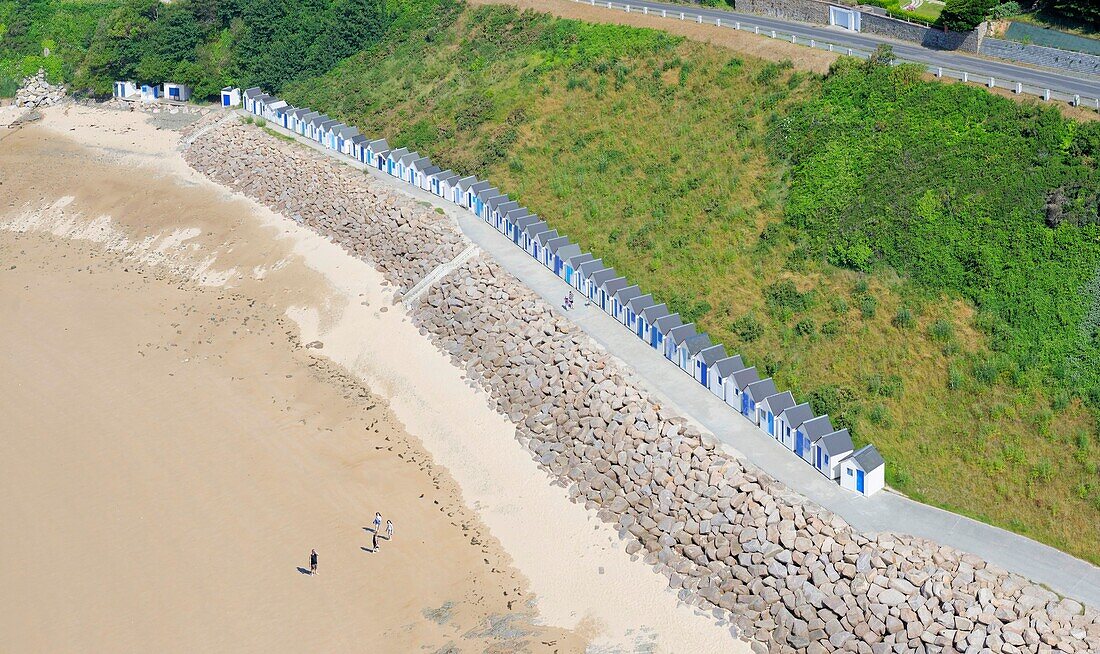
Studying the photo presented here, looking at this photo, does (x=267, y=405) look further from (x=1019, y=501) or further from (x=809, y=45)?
(x=809, y=45)

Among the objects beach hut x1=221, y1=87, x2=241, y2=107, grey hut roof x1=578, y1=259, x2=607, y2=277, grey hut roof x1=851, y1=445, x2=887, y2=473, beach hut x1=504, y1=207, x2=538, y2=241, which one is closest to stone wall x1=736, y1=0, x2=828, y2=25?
beach hut x1=504, y1=207, x2=538, y2=241

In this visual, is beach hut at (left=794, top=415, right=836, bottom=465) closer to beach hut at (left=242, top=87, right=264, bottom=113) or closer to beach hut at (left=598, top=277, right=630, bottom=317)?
beach hut at (left=598, top=277, right=630, bottom=317)

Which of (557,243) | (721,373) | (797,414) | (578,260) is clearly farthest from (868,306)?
(557,243)

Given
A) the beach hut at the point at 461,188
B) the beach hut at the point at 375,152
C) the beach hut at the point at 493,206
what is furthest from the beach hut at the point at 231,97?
the beach hut at the point at 493,206

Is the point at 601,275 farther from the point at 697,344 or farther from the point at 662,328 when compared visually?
the point at 697,344

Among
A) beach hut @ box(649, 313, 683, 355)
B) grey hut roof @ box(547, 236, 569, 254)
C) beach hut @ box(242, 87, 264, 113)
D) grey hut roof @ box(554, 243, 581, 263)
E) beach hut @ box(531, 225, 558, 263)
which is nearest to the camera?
beach hut @ box(649, 313, 683, 355)
